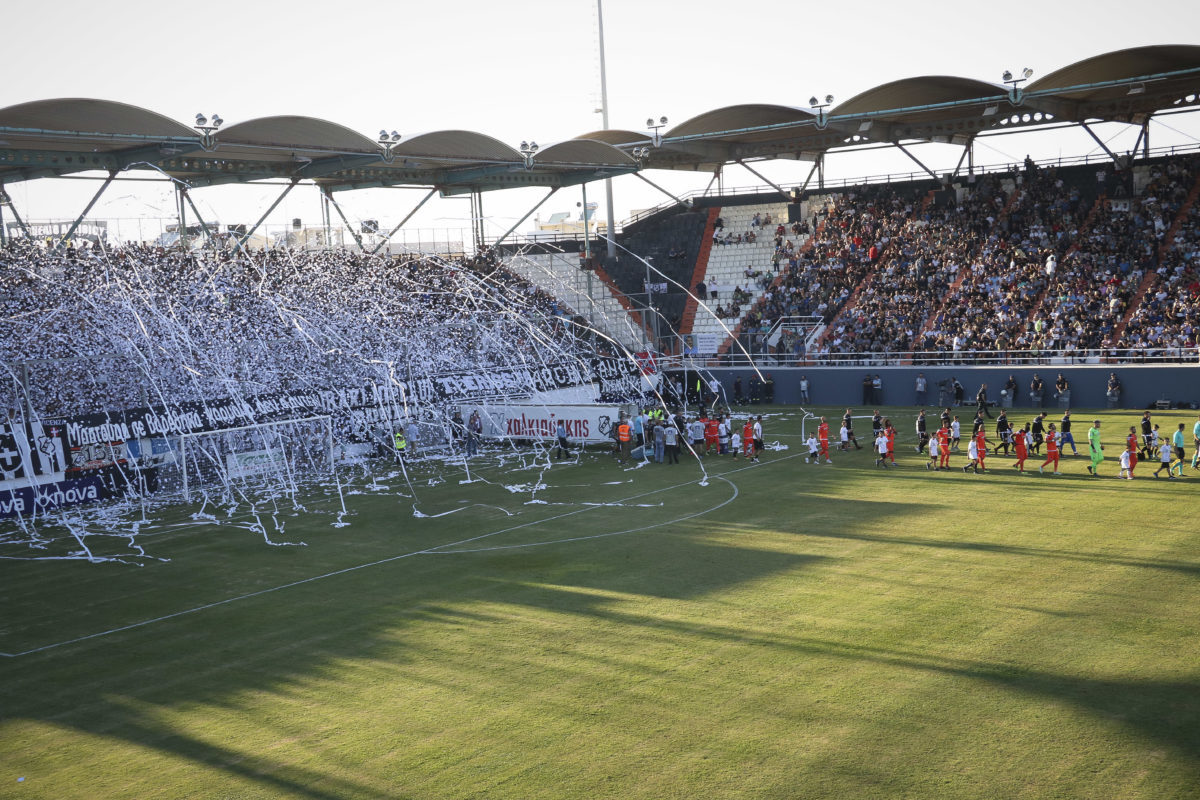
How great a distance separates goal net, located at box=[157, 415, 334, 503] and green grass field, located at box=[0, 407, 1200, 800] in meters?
5.02

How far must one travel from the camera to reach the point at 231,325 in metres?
37.2

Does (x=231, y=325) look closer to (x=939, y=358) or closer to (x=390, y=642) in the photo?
(x=390, y=642)

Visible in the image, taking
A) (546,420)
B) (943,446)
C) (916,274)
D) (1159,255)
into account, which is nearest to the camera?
(943,446)

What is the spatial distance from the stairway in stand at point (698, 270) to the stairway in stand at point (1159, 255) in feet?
64.4

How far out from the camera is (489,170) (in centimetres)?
4769

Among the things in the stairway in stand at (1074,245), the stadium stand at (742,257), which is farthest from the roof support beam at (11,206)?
the stairway in stand at (1074,245)

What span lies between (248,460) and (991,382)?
26.1m

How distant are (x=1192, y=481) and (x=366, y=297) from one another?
30433 millimetres

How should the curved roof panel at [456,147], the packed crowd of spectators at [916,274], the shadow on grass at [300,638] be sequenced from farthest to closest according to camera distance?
the packed crowd of spectators at [916,274] → the curved roof panel at [456,147] → the shadow on grass at [300,638]

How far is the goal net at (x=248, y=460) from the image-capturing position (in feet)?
89.6

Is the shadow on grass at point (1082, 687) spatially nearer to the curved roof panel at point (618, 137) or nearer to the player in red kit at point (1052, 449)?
the player in red kit at point (1052, 449)

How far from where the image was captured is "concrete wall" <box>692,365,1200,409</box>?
34188 mm

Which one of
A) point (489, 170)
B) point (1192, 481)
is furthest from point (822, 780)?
point (489, 170)

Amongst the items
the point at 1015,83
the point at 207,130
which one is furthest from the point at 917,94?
the point at 207,130
